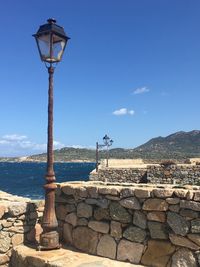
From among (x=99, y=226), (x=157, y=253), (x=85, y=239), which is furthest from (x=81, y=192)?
(x=157, y=253)

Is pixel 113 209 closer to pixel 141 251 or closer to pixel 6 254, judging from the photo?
pixel 141 251

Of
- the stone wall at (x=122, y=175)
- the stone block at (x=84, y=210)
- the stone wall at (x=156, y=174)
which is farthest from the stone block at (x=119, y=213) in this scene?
the stone wall at (x=122, y=175)

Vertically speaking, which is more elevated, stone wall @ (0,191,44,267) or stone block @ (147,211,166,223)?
stone block @ (147,211,166,223)

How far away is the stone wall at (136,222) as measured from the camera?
5481 mm

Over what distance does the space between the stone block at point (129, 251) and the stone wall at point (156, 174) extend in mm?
20025

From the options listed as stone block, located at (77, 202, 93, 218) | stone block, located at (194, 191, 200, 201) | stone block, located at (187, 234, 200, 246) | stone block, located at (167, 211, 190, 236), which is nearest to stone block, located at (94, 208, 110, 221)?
stone block, located at (77, 202, 93, 218)

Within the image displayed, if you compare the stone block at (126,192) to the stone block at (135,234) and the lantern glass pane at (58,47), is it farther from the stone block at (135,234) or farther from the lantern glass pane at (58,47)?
the lantern glass pane at (58,47)

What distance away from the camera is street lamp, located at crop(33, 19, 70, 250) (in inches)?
265

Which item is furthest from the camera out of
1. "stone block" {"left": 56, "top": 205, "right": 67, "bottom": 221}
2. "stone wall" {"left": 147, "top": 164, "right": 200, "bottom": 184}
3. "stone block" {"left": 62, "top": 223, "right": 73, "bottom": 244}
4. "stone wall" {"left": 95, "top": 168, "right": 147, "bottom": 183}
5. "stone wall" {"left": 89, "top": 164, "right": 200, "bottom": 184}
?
"stone wall" {"left": 95, "top": 168, "right": 147, "bottom": 183}

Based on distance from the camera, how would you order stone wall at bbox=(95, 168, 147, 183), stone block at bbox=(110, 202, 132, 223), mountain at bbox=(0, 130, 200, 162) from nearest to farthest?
stone block at bbox=(110, 202, 132, 223)
stone wall at bbox=(95, 168, 147, 183)
mountain at bbox=(0, 130, 200, 162)

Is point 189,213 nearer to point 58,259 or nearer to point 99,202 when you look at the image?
point 99,202

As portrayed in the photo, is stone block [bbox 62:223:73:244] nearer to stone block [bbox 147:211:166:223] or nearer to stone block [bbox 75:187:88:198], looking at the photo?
stone block [bbox 75:187:88:198]

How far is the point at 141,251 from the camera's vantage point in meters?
5.95

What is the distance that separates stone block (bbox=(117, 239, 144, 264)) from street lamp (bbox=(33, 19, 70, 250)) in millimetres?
1152
